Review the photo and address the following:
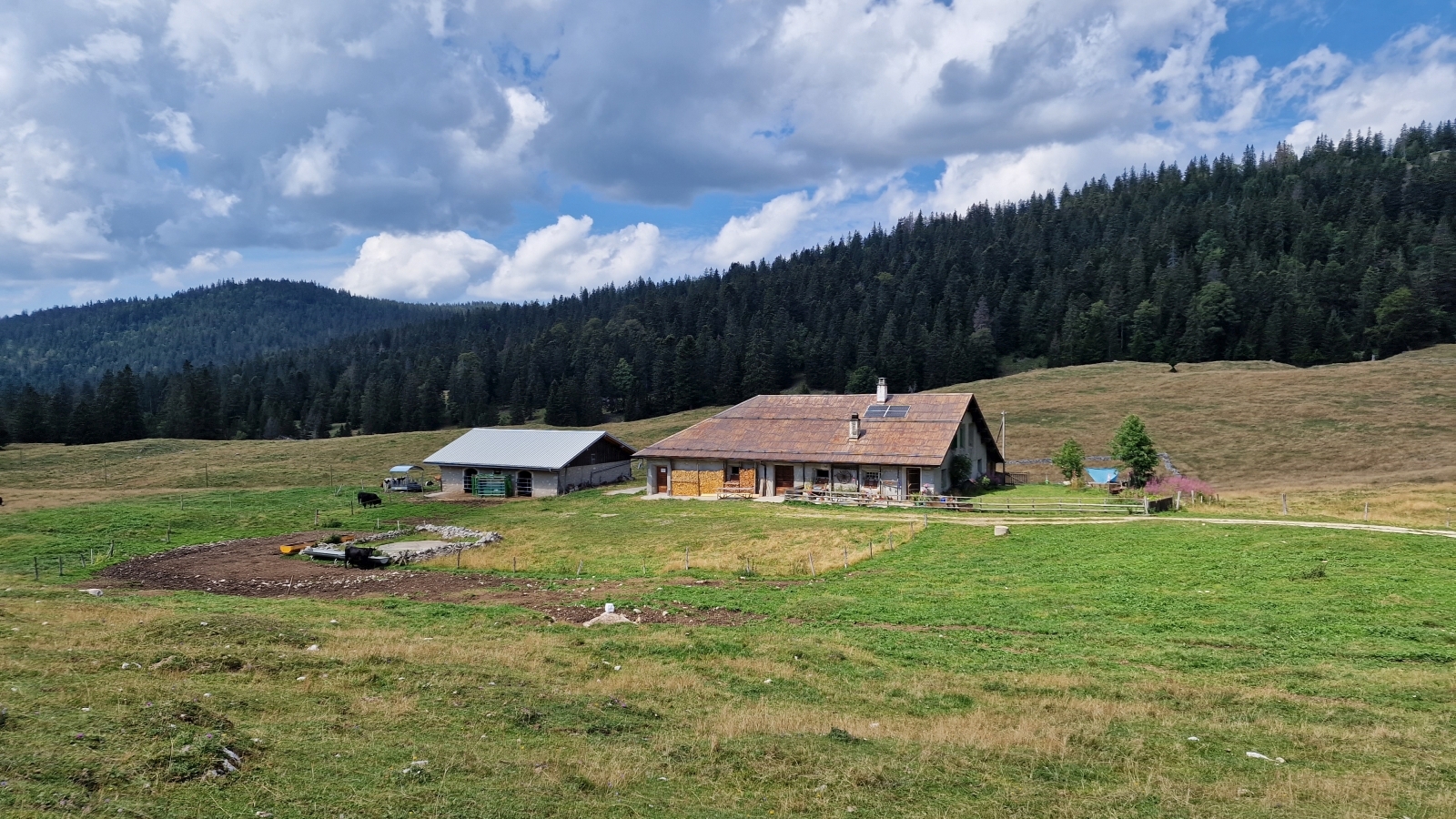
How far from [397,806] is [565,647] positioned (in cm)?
914

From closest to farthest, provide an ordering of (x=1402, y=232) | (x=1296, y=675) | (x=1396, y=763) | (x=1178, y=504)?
(x=1396, y=763)
(x=1296, y=675)
(x=1178, y=504)
(x=1402, y=232)

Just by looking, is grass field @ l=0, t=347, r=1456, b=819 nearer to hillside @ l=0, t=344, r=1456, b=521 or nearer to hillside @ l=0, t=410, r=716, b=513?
hillside @ l=0, t=344, r=1456, b=521

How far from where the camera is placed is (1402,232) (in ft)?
486

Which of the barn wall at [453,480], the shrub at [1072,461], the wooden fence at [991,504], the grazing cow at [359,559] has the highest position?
the shrub at [1072,461]

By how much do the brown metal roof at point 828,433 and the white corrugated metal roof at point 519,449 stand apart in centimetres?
884

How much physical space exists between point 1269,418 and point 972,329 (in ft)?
276

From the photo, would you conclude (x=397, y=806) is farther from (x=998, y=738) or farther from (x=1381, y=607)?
(x=1381, y=607)

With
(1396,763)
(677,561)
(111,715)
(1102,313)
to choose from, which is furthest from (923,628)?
(1102,313)

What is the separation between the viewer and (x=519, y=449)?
61.9 meters

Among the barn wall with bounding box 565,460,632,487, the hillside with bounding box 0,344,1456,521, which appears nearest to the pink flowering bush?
the hillside with bounding box 0,344,1456,521

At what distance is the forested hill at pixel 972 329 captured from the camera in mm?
117625

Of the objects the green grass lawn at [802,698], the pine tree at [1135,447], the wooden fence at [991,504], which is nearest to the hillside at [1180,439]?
the pine tree at [1135,447]

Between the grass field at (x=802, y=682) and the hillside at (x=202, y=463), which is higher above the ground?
the hillside at (x=202, y=463)

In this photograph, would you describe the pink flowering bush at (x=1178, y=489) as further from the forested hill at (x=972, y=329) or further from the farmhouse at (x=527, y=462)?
the forested hill at (x=972, y=329)
